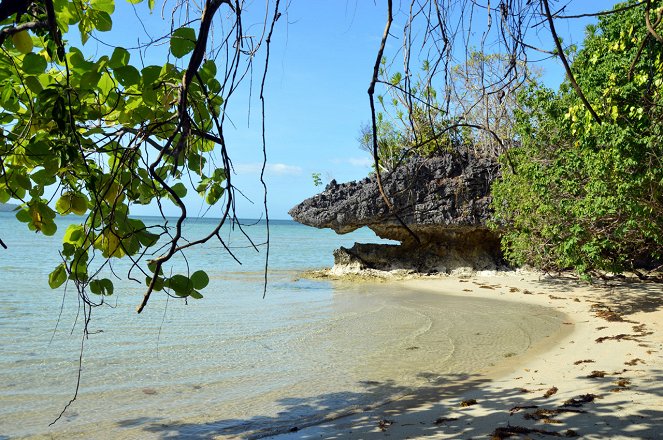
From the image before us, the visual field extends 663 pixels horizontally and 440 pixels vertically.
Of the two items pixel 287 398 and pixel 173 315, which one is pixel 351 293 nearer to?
pixel 173 315

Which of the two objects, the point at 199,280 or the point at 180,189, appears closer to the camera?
the point at 199,280

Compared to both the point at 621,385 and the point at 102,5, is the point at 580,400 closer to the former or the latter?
the point at 621,385

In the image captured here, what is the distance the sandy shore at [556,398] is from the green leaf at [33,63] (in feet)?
13.2

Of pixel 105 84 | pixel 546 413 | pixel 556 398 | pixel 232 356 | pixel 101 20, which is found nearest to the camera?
pixel 105 84

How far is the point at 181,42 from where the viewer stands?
1.74 meters

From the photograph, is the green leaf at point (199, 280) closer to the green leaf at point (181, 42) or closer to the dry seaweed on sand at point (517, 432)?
the green leaf at point (181, 42)

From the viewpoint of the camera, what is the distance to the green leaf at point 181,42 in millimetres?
1723

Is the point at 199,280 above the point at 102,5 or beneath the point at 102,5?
beneath

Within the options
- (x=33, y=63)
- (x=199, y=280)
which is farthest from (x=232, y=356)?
(x=33, y=63)

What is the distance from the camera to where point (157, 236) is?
7.06ft

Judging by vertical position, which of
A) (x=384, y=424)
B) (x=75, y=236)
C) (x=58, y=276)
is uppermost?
(x=75, y=236)

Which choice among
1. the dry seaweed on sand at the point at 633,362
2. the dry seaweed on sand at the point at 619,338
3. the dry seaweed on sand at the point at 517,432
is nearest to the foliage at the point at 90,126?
the dry seaweed on sand at the point at 517,432

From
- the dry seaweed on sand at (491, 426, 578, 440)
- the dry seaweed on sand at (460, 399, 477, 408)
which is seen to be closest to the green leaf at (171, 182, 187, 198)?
the dry seaweed on sand at (491, 426, 578, 440)

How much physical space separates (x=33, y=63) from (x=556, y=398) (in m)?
5.27
